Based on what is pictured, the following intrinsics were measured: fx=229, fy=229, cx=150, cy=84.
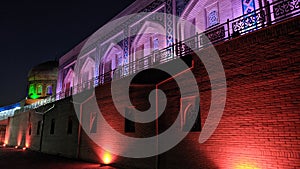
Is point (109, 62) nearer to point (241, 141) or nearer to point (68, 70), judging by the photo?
point (68, 70)

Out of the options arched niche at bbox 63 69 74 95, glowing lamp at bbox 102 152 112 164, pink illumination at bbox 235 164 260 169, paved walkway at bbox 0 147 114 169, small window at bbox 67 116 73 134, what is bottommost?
paved walkway at bbox 0 147 114 169

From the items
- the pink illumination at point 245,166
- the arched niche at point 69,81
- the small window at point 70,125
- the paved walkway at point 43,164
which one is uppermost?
the arched niche at point 69,81

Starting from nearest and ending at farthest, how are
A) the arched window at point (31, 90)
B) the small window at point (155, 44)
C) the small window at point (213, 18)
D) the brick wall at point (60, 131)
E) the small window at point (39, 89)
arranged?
the small window at point (213, 18) → the small window at point (155, 44) → the brick wall at point (60, 131) → the small window at point (39, 89) → the arched window at point (31, 90)

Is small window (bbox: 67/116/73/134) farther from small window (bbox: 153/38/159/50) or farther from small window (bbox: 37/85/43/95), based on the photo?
small window (bbox: 37/85/43/95)

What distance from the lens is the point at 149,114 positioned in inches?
354

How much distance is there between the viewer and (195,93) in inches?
290

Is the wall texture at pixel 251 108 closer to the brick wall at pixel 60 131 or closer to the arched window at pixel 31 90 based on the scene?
the brick wall at pixel 60 131

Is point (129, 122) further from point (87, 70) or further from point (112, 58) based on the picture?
point (87, 70)

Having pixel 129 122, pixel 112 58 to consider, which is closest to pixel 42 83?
pixel 112 58

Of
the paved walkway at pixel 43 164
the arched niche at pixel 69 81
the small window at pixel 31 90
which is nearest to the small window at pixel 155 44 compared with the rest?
the paved walkway at pixel 43 164

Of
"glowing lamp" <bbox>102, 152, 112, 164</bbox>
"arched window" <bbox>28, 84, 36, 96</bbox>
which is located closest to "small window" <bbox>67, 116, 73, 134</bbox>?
"glowing lamp" <bbox>102, 152, 112, 164</bbox>

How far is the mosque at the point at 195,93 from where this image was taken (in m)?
5.38

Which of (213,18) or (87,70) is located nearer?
(213,18)

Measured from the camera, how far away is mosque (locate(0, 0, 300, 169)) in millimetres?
5375
